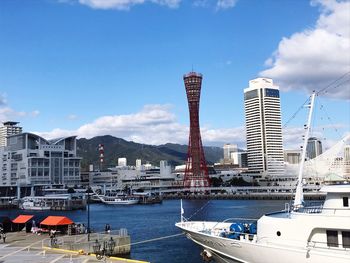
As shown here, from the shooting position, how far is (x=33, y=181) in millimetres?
137375

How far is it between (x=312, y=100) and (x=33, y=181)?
411 ft

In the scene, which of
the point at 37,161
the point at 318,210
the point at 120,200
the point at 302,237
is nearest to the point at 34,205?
the point at 120,200

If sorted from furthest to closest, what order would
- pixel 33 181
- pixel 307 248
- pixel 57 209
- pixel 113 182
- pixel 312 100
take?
1. pixel 113 182
2. pixel 33 181
3. pixel 57 209
4. pixel 312 100
5. pixel 307 248

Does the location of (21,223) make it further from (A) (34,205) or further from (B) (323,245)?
(A) (34,205)

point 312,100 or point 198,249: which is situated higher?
point 312,100

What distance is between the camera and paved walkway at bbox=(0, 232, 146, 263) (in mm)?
22312

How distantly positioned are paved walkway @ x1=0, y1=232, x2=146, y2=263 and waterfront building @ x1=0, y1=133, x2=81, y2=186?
368 ft

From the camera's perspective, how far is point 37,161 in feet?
454

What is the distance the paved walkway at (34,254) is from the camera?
22.3 metres

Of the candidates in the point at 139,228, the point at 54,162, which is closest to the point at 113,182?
the point at 54,162

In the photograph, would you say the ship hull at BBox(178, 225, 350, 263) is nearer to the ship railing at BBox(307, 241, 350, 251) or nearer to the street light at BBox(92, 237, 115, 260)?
the ship railing at BBox(307, 241, 350, 251)

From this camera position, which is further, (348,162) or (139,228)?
(348,162)

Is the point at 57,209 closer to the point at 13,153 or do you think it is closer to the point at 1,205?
the point at 1,205

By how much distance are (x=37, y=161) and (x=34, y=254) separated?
119m
